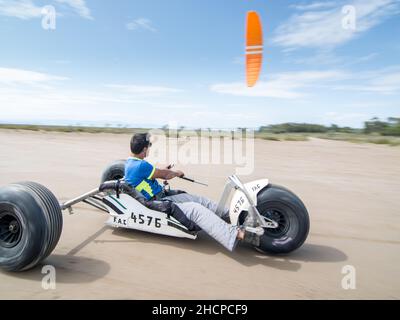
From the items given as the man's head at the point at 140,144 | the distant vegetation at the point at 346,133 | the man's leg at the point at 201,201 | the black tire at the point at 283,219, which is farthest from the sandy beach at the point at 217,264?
the distant vegetation at the point at 346,133

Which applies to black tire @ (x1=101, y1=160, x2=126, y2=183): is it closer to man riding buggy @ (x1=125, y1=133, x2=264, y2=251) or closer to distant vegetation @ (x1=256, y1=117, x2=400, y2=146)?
man riding buggy @ (x1=125, y1=133, x2=264, y2=251)

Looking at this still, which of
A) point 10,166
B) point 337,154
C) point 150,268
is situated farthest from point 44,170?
point 337,154

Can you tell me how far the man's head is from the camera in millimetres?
4301

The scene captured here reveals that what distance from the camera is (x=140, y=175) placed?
423 centimetres

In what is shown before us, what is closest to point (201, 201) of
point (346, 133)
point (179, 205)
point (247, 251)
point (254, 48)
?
point (179, 205)

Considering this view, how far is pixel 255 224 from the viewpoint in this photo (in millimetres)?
3809

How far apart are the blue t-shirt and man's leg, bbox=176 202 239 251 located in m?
0.54

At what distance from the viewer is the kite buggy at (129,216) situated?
10.3ft

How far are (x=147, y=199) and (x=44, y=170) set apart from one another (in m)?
6.88

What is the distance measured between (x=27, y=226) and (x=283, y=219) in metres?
2.98

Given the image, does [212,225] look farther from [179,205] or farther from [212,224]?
[179,205]

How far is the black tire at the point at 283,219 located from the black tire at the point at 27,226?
2458mm
